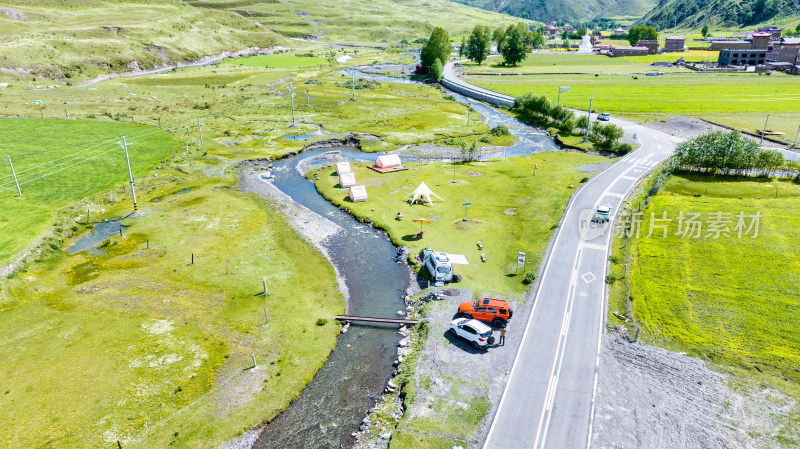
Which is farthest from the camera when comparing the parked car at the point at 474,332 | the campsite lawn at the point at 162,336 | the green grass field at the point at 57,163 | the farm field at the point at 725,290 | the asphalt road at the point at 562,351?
the green grass field at the point at 57,163

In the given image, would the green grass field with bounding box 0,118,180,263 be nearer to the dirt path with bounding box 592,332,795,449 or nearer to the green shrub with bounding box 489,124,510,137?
the dirt path with bounding box 592,332,795,449

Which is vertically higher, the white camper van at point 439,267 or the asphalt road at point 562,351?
the white camper van at point 439,267

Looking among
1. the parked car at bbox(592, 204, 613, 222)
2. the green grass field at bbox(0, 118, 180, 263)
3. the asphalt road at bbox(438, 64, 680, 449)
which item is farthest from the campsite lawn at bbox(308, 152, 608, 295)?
the green grass field at bbox(0, 118, 180, 263)

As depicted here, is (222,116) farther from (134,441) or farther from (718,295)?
(718,295)

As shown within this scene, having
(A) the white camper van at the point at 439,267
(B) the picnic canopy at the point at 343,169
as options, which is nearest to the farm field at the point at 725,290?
(A) the white camper van at the point at 439,267

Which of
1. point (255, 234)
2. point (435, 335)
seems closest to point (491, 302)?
point (435, 335)

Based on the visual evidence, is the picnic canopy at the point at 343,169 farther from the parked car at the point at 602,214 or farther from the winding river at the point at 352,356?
the parked car at the point at 602,214
